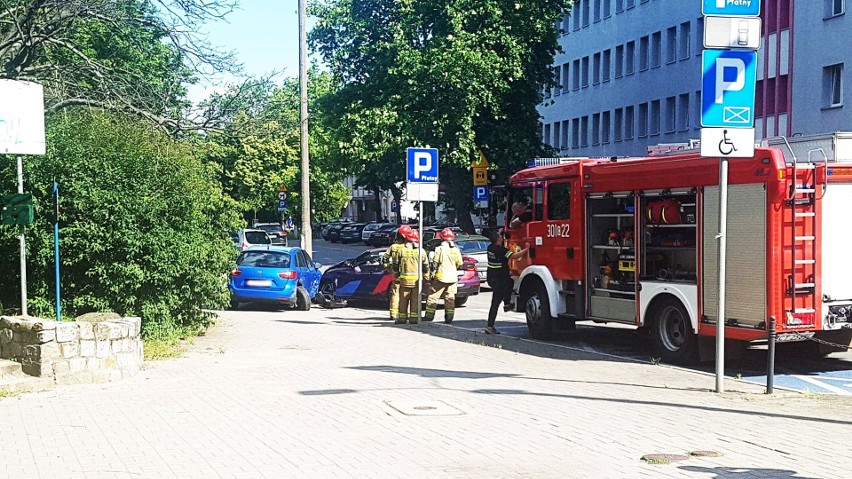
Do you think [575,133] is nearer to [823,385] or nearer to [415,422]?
[823,385]

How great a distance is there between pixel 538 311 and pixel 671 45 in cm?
3918

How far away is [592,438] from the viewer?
8.73m

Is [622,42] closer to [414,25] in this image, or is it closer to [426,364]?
[414,25]

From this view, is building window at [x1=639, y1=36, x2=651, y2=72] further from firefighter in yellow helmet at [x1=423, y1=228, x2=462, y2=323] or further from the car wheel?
firefighter in yellow helmet at [x1=423, y1=228, x2=462, y2=323]

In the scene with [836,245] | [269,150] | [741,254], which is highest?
[269,150]

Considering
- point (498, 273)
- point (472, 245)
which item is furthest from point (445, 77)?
point (498, 273)

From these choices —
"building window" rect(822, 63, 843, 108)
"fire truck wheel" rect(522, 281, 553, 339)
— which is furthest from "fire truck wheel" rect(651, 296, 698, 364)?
"building window" rect(822, 63, 843, 108)

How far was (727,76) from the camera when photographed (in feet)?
36.7

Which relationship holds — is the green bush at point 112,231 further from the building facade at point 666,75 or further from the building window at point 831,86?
the building window at point 831,86

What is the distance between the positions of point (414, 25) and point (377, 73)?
255 centimetres

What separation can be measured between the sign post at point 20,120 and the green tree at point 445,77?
92.6 ft

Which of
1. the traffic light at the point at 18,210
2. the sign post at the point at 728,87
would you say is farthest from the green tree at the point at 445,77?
the sign post at the point at 728,87

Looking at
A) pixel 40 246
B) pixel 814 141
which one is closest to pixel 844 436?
pixel 814 141

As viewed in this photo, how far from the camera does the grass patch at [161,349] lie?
47.1 ft
